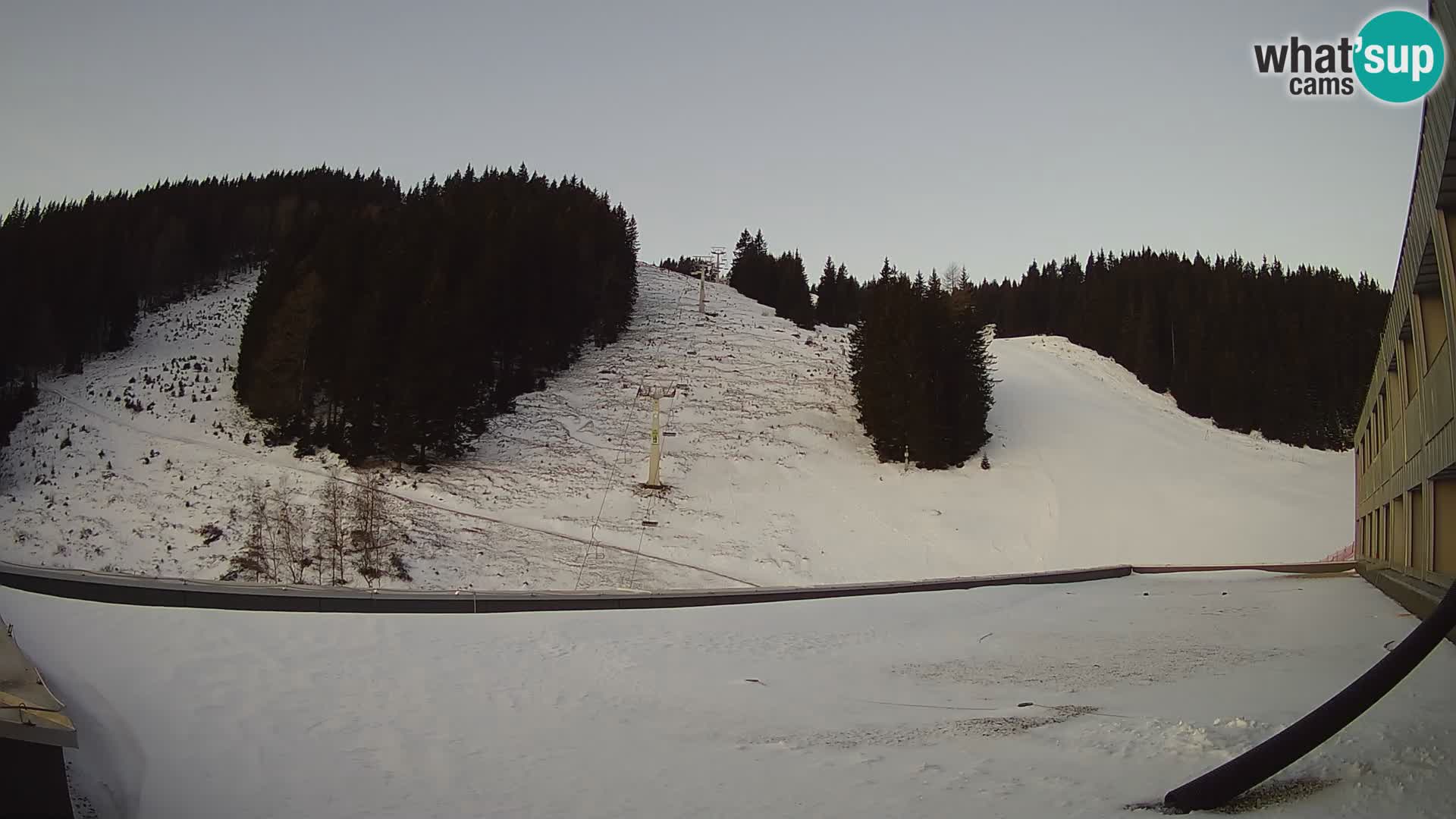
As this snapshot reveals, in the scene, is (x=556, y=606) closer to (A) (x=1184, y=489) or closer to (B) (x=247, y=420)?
(B) (x=247, y=420)

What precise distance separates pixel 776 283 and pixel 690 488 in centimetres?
5066

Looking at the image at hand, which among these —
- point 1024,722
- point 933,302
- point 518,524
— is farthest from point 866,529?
point 1024,722

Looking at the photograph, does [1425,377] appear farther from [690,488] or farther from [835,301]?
[835,301]

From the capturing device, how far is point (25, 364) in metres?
37.0

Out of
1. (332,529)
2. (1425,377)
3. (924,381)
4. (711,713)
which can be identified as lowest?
(332,529)

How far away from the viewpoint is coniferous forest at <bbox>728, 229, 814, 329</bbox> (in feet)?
232

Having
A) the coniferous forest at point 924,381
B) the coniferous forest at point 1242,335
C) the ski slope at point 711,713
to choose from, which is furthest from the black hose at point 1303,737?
the coniferous forest at point 1242,335

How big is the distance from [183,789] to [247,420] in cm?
3090

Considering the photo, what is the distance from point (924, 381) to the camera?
35.2 meters

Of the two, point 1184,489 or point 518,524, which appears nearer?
point 518,524

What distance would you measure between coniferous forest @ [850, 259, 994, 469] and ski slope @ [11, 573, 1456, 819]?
20594 millimetres

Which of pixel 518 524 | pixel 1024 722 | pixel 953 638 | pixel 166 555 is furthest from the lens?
pixel 518 524

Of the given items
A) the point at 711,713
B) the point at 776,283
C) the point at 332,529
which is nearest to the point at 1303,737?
the point at 711,713

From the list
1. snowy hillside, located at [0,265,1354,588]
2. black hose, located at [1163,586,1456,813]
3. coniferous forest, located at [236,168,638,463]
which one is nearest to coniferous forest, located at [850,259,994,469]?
snowy hillside, located at [0,265,1354,588]
